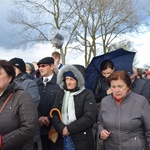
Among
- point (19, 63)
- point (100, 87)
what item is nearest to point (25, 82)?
point (19, 63)

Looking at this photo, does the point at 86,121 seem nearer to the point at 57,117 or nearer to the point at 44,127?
the point at 57,117

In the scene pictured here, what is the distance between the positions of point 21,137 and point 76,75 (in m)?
1.43

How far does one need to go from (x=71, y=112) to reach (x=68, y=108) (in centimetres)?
7

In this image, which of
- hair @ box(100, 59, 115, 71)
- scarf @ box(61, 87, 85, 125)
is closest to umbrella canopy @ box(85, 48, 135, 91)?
hair @ box(100, 59, 115, 71)

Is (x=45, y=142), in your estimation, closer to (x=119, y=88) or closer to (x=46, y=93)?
(x=46, y=93)

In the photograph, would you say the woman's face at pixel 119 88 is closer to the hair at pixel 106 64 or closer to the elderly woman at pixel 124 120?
the elderly woman at pixel 124 120

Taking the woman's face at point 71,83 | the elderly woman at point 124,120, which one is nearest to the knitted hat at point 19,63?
the woman's face at point 71,83

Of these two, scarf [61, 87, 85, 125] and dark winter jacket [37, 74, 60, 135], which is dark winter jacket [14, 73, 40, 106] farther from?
scarf [61, 87, 85, 125]

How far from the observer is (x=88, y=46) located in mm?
20859

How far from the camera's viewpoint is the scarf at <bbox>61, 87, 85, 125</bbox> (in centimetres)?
381

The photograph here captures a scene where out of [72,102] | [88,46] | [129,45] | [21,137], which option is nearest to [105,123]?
[72,102]

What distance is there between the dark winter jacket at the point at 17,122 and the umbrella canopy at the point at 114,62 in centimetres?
224

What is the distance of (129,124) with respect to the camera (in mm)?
3248

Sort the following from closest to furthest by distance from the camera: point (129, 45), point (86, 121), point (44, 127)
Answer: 1. point (86, 121)
2. point (44, 127)
3. point (129, 45)
